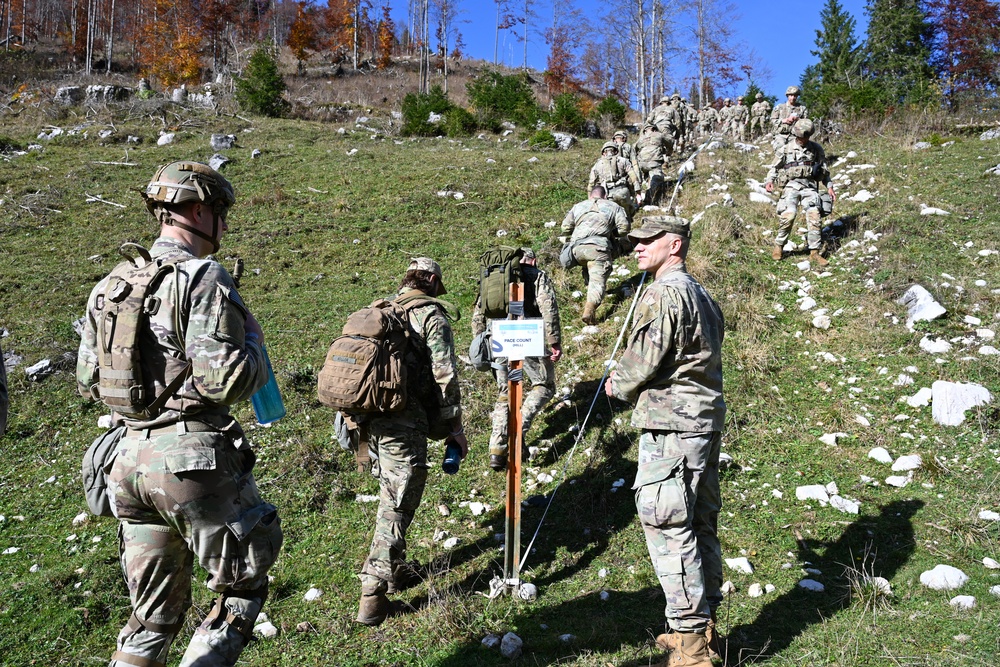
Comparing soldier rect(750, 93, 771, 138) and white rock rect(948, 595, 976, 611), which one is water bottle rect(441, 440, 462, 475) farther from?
soldier rect(750, 93, 771, 138)

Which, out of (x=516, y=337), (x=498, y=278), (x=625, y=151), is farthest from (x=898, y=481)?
(x=625, y=151)

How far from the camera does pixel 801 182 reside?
837 centimetres

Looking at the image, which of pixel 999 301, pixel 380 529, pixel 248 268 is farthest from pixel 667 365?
pixel 248 268

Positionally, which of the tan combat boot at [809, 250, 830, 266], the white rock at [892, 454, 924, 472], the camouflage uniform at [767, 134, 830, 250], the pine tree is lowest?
the white rock at [892, 454, 924, 472]

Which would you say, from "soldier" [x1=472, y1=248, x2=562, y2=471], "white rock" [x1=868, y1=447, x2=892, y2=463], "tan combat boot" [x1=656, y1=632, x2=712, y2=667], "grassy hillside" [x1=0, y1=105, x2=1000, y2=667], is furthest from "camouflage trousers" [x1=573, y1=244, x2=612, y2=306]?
"tan combat boot" [x1=656, y1=632, x2=712, y2=667]

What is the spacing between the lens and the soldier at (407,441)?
12.2 ft

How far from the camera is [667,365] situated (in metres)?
3.18

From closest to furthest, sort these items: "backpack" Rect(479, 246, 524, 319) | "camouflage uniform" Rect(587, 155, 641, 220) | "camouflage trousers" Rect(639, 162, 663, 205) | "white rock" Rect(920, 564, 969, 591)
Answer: "white rock" Rect(920, 564, 969, 591), "backpack" Rect(479, 246, 524, 319), "camouflage uniform" Rect(587, 155, 641, 220), "camouflage trousers" Rect(639, 162, 663, 205)

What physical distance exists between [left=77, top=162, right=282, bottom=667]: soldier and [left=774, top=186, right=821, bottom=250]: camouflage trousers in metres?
7.59

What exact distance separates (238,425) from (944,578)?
384cm

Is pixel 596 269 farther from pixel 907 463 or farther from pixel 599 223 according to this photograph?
pixel 907 463

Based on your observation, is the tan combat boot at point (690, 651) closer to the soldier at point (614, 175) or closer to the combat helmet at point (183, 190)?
the combat helmet at point (183, 190)

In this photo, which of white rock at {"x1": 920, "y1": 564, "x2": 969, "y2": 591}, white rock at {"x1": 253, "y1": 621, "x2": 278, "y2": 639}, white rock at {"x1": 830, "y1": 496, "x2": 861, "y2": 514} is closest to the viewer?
white rock at {"x1": 920, "y1": 564, "x2": 969, "y2": 591}

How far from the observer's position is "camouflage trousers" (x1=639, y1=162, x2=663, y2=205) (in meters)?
11.2
